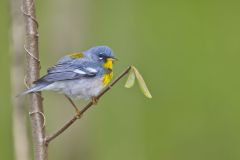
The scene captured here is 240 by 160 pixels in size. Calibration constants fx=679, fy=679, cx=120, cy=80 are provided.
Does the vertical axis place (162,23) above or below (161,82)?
above

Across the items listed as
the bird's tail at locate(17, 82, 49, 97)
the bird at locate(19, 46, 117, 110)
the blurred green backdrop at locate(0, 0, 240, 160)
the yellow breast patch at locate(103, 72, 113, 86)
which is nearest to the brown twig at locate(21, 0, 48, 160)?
the bird's tail at locate(17, 82, 49, 97)

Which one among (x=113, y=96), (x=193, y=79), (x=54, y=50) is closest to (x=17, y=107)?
(x=54, y=50)

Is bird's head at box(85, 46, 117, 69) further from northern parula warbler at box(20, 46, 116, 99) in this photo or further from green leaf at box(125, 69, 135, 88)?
green leaf at box(125, 69, 135, 88)

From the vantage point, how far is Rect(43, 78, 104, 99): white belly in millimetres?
3688

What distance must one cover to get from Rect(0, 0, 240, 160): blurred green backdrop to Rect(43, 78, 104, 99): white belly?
1.83 metres

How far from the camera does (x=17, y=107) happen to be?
313cm

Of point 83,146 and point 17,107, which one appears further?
point 83,146

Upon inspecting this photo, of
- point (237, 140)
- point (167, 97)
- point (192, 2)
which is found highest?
point (192, 2)

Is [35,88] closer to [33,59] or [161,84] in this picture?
[33,59]

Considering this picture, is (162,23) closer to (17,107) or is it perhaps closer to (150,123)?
(150,123)

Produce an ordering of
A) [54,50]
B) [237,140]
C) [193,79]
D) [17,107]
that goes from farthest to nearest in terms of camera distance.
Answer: [193,79] → [237,140] → [54,50] → [17,107]

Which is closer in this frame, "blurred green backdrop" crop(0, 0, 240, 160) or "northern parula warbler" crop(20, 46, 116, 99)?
"northern parula warbler" crop(20, 46, 116, 99)

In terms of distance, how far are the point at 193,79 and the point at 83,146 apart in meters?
2.24

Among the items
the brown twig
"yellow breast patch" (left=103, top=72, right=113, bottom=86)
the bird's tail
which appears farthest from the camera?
"yellow breast patch" (left=103, top=72, right=113, bottom=86)
